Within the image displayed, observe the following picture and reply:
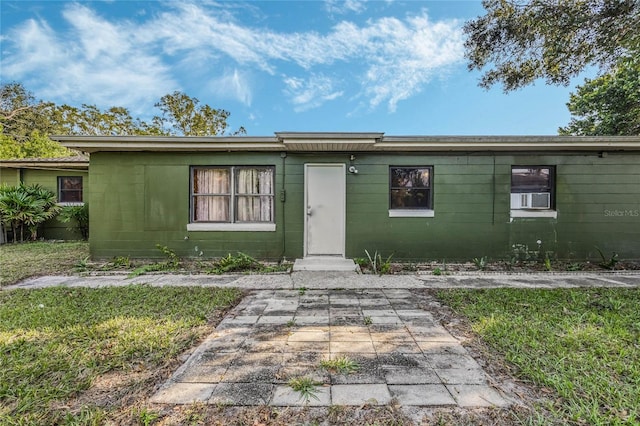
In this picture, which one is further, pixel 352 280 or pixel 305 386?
pixel 352 280

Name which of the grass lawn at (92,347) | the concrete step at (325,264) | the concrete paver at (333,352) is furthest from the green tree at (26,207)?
the concrete step at (325,264)

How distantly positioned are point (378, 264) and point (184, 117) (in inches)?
697

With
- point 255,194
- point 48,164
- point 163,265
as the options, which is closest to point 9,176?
point 48,164

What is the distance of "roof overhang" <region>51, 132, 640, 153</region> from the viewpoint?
562 centimetres

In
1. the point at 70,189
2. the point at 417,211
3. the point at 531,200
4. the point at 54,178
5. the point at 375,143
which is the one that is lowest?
the point at 417,211

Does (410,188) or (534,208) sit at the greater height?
(410,188)

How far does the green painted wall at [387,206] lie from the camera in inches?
240

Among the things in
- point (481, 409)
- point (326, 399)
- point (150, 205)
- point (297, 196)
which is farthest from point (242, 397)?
point (150, 205)

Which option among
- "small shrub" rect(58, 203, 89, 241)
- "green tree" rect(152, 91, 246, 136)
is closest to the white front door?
"small shrub" rect(58, 203, 89, 241)

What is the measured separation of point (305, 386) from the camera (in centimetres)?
195

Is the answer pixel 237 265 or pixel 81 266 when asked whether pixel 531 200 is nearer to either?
pixel 237 265

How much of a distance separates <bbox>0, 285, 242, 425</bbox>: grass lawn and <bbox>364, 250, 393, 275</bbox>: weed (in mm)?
2646

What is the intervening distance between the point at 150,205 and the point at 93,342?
4.15 m

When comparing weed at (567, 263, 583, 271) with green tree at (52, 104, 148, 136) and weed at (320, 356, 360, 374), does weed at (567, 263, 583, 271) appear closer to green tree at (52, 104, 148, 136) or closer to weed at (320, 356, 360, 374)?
weed at (320, 356, 360, 374)
